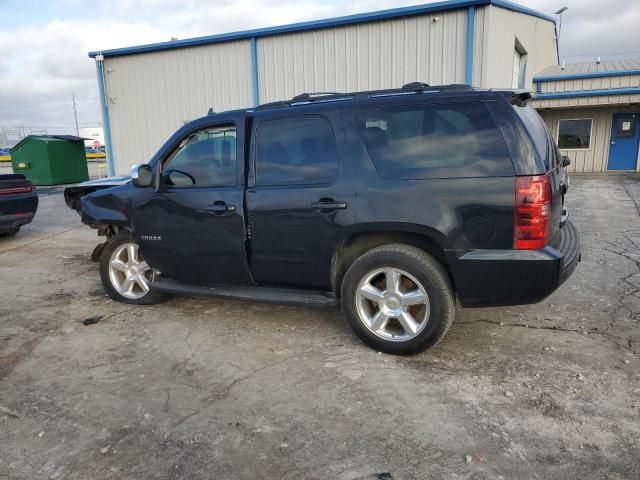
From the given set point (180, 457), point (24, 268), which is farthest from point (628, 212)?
point (24, 268)

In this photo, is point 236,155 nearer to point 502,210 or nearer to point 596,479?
point 502,210

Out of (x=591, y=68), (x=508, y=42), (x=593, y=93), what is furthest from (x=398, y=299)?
(x=591, y=68)

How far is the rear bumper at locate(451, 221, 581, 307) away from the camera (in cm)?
328

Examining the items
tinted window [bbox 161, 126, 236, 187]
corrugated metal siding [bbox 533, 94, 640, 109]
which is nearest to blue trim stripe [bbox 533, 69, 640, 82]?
corrugated metal siding [bbox 533, 94, 640, 109]

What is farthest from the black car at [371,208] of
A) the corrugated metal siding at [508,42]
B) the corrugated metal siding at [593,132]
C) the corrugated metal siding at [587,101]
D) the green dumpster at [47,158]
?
→ the corrugated metal siding at [593,132]

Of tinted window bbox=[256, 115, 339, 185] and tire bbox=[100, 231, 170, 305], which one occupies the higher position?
tinted window bbox=[256, 115, 339, 185]

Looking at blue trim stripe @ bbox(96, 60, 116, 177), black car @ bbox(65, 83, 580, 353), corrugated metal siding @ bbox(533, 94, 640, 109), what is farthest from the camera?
corrugated metal siding @ bbox(533, 94, 640, 109)

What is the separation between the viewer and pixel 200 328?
4.45 m

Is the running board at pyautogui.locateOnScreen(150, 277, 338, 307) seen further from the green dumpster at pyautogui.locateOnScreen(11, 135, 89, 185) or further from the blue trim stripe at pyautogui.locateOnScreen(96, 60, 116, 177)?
the green dumpster at pyautogui.locateOnScreen(11, 135, 89, 185)

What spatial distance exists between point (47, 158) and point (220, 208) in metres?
16.9

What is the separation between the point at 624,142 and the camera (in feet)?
60.1

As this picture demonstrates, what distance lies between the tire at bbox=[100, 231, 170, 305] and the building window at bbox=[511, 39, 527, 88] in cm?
1349

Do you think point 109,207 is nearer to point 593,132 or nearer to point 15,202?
point 15,202

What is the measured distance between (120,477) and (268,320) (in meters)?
2.21
